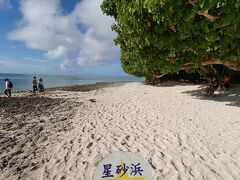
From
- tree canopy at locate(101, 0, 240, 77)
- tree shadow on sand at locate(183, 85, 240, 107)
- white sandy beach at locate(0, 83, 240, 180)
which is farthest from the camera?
tree shadow on sand at locate(183, 85, 240, 107)

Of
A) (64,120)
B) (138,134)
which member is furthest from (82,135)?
(64,120)

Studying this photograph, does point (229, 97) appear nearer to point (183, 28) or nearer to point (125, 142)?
point (183, 28)

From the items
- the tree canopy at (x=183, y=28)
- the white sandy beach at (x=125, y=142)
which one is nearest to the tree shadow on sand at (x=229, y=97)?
the tree canopy at (x=183, y=28)

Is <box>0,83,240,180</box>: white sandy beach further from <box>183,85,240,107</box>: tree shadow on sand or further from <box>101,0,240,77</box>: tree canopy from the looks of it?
<box>101,0,240,77</box>: tree canopy

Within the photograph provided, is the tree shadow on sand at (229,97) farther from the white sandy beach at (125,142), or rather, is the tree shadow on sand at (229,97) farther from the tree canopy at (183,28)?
the white sandy beach at (125,142)

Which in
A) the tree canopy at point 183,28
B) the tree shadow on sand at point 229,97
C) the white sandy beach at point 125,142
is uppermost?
the tree canopy at point 183,28

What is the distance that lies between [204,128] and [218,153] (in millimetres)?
3032

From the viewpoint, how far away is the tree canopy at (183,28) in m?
10.6

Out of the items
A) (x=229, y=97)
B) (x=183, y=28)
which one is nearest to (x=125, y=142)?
(x=183, y=28)

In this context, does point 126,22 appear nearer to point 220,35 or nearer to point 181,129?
point 220,35

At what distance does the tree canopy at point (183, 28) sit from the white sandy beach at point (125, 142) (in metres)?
3.78

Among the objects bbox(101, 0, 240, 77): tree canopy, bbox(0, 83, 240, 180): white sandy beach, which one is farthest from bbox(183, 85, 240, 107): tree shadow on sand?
bbox(0, 83, 240, 180): white sandy beach

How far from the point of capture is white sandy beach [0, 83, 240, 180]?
7.13m

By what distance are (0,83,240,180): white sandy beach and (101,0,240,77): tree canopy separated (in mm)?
3784
